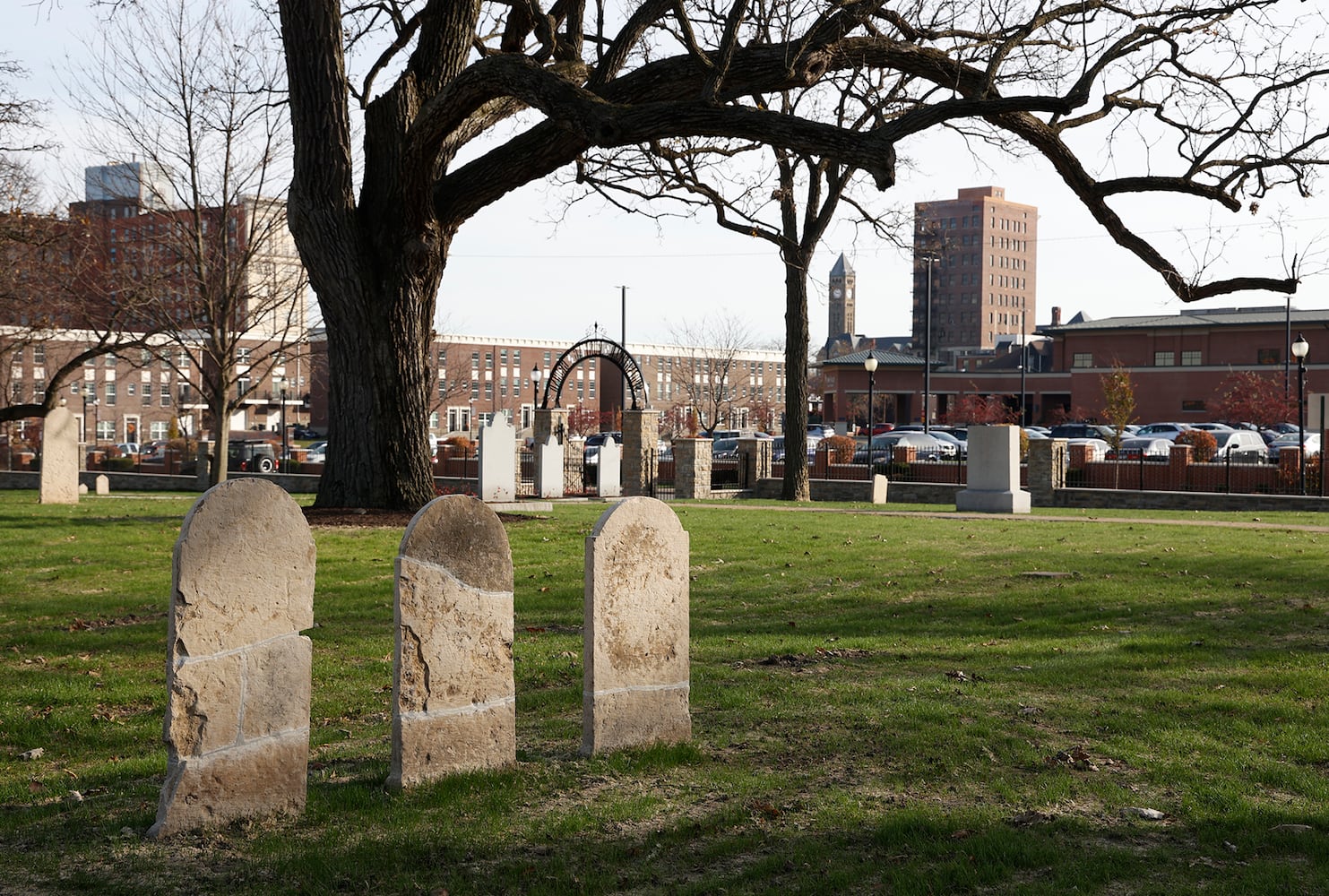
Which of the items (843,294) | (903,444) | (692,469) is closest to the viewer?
(692,469)

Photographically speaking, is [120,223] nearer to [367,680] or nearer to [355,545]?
[355,545]

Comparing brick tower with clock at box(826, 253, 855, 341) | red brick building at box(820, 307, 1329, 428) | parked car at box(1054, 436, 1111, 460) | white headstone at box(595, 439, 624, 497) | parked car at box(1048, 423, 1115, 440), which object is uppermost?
brick tower with clock at box(826, 253, 855, 341)

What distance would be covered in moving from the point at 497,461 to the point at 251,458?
23.4 meters

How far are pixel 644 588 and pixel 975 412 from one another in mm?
66878

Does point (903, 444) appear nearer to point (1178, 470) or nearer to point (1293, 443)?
point (1293, 443)

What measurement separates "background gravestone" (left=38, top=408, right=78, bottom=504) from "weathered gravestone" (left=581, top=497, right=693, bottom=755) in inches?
779

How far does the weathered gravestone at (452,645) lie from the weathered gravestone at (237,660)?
42cm

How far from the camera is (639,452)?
3256 cm

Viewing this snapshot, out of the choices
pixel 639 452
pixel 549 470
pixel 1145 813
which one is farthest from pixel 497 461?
pixel 1145 813

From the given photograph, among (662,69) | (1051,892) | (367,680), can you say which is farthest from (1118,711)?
(662,69)

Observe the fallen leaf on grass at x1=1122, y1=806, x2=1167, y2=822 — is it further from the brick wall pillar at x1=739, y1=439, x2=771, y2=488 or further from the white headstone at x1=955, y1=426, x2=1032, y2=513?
the brick wall pillar at x1=739, y1=439, x2=771, y2=488

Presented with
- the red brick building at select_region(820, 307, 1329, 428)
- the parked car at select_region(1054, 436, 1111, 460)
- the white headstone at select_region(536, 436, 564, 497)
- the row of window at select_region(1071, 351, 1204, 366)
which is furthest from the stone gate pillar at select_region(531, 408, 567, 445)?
the row of window at select_region(1071, 351, 1204, 366)

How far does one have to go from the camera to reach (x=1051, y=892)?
428 centimetres

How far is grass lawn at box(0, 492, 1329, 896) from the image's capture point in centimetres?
452
